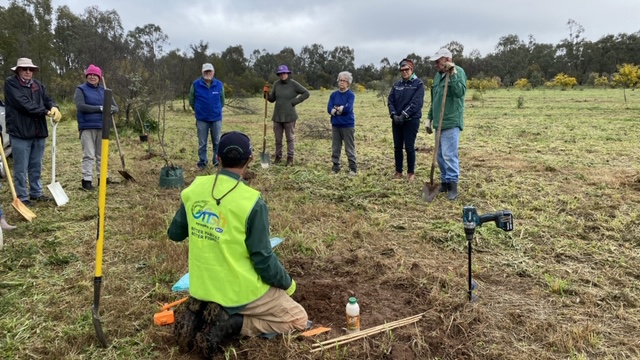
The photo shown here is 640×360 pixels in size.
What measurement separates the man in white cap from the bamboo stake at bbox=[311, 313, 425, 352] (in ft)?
10.4

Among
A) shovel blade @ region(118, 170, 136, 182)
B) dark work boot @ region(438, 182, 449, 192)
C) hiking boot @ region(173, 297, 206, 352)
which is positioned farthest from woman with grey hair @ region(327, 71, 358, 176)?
hiking boot @ region(173, 297, 206, 352)

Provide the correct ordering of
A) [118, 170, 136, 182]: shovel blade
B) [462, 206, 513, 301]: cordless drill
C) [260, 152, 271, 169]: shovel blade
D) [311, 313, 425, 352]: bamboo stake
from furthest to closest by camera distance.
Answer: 1. [260, 152, 271, 169]: shovel blade
2. [118, 170, 136, 182]: shovel blade
3. [462, 206, 513, 301]: cordless drill
4. [311, 313, 425, 352]: bamboo stake

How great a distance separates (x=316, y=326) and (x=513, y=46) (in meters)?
80.1

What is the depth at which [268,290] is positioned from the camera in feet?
8.79

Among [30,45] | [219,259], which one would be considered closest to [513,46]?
[30,45]

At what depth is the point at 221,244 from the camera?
8.07ft

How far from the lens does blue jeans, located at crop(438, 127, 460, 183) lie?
5.87 metres

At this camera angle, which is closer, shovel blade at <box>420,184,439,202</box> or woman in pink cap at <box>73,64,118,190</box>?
shovel blade at <box>420,184,439,202</box>

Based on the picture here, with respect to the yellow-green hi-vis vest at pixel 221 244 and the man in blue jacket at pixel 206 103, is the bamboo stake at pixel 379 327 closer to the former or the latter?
the yellow-green hi-vis vest at pixel 221 244

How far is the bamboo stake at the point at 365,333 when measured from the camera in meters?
2.69

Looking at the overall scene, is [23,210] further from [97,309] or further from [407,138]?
[407,138]

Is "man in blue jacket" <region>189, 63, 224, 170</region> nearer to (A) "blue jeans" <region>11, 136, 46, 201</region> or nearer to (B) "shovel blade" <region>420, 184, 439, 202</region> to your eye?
(A) "blue jeans" <region>11, 136, 46, 201</region>

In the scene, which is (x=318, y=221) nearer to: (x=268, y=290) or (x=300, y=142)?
(x=268, y=290)

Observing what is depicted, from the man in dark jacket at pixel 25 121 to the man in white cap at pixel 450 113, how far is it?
508 cm
